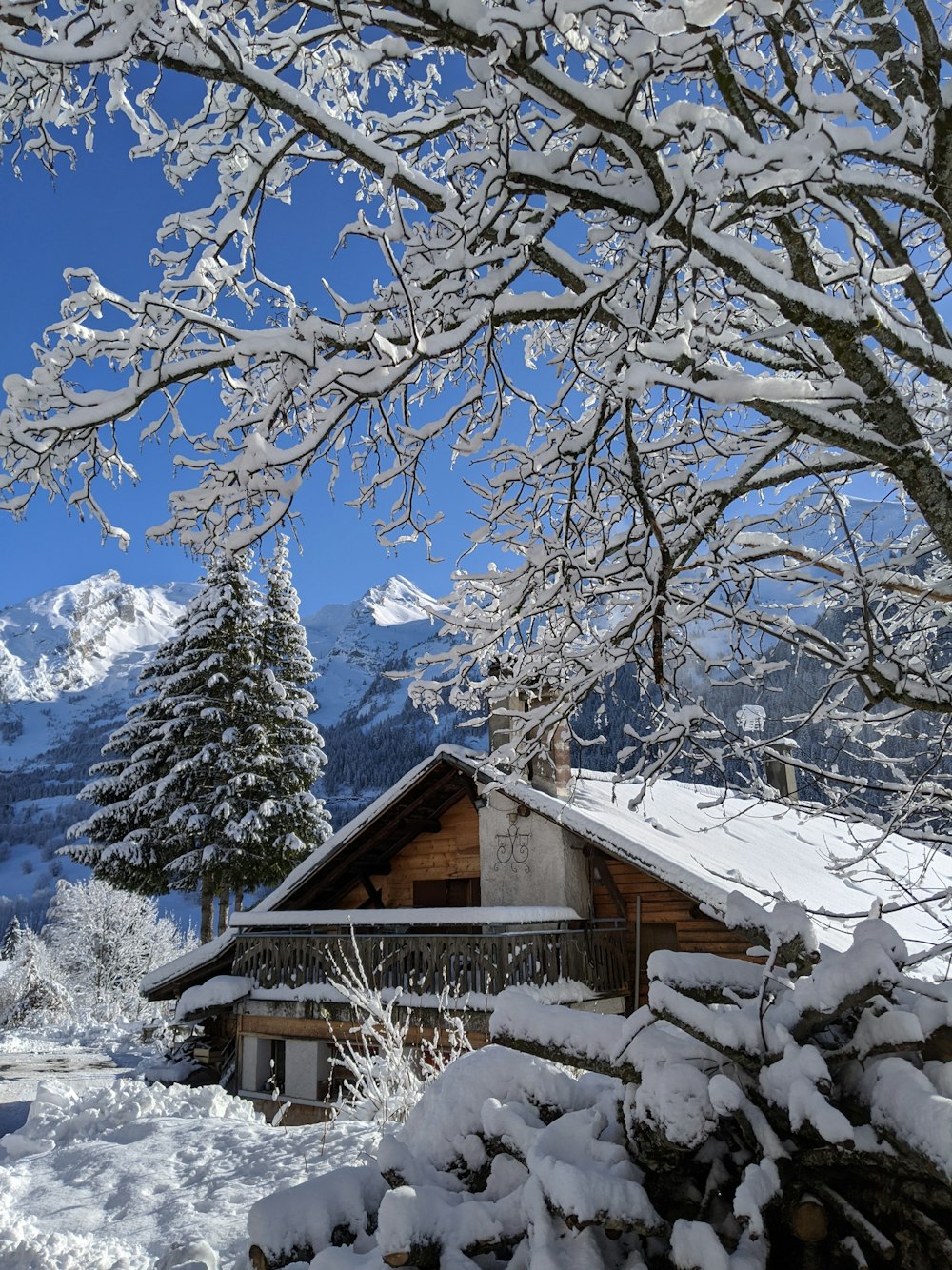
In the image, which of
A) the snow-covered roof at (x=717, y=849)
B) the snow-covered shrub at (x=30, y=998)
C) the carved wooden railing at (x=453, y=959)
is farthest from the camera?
the snow-covered shrub at (x=30, y=998)

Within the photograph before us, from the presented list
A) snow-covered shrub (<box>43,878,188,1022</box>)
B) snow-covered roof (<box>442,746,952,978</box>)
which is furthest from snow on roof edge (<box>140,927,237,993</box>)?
snow-covered shrub (<box>43,878,188,1022</box>)

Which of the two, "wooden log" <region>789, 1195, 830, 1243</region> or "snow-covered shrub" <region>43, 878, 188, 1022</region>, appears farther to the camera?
"snow-covered shrub" <region>43, 878, 188, 1022</region>

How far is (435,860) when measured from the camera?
1653cm

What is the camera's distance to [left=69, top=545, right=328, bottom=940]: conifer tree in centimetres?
2442

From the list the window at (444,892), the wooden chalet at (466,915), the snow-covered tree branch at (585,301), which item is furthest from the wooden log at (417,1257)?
the window at (444,892)

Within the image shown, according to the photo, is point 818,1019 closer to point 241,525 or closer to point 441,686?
point 241,525

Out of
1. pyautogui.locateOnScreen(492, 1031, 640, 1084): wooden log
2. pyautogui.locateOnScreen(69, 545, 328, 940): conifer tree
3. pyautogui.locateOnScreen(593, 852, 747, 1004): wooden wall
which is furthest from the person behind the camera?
pyautogui.locateOnScreen(69, 545, 328, 940): conifer tree

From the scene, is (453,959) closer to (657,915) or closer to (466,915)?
(466,915)

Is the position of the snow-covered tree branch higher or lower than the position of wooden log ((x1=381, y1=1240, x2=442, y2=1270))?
higher

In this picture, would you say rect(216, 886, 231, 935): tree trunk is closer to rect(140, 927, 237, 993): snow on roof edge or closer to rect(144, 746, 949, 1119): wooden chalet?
rect(144, 746, 949, 1119): wooden chalet

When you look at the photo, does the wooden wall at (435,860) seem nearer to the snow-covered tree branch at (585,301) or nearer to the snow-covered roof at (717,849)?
the snow-covered roof at (717,849)

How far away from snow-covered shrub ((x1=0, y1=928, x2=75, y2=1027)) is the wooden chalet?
63.1 ft

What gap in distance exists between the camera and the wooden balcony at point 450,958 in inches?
485

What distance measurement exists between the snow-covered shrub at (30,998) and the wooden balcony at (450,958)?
2208 cm
